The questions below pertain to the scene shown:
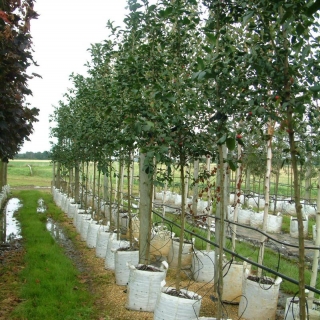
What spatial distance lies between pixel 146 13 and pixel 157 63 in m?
0.61

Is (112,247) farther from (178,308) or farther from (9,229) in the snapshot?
(9,229)

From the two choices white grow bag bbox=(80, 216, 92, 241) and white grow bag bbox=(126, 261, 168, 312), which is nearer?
white grow bag bbox=(126, 261, 168, 312)

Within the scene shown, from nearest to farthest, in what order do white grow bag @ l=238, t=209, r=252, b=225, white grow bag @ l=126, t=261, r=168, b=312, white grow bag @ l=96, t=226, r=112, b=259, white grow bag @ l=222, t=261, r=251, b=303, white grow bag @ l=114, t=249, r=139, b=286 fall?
white grow bag @ l=126, t=261, r=168, b=312, white grow bag @ l=222, t=261, r=251, b=303, white grow bag @ l=114, t=249, r=139, b=286, white grow bag @ l=96, t=226, r=112, b=259, white grow bag @ l=238, t=209, r=252, b=225

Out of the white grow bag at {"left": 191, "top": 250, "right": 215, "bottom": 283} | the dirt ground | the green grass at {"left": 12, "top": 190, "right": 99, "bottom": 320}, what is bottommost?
the dirt ground

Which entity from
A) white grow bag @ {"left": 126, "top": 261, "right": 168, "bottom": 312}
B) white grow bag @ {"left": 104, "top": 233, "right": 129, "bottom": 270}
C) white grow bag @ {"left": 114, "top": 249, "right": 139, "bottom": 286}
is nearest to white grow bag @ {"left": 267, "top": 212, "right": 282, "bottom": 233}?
white grow bag @ {"left": 104, "top": 233, "right": 129, "bottom": 270}

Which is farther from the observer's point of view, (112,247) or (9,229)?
(9,229)

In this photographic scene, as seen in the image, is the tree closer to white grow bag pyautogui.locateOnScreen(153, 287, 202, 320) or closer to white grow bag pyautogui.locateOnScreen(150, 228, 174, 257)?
white grow bag pyautogui.locateOnScreen(153, 287, 202, 320)

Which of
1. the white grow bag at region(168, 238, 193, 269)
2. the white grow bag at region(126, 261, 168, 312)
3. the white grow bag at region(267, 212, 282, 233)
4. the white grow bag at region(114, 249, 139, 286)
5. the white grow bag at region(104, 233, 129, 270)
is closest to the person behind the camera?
the white grow bag at region(126, 261, 168, 312)

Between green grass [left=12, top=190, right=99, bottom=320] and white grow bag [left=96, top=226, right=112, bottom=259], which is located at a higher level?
white grow bag [left=96, top=226, right=112, bottom=259]

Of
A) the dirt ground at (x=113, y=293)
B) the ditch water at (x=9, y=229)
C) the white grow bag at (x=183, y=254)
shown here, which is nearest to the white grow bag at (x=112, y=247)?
the dirt ground at (x=113, y=293)

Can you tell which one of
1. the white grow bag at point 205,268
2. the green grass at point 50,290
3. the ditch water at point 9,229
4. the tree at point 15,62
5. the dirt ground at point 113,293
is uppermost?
the tree at point 15,62

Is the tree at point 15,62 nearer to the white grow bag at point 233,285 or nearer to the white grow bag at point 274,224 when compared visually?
the white grow bag at point 233,285

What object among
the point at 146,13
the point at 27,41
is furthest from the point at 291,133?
the point at 27,41

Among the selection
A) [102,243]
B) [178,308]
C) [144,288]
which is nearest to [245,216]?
[102,243]
